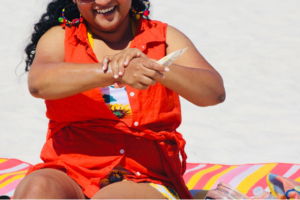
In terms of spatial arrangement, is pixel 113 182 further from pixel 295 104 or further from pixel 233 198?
pixel 295 104

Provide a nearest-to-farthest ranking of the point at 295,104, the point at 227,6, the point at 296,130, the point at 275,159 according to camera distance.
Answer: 1. the point at 275,159
2. the point at 296,130
3. the point at 295,104
4. the point at 227,6

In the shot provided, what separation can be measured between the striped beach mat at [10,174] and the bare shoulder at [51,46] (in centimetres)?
140

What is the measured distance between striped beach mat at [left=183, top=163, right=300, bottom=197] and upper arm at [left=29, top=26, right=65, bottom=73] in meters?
1.62

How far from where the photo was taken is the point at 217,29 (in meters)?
7.81

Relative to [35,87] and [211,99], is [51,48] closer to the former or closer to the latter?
[35,87]

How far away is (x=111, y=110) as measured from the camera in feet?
7.17

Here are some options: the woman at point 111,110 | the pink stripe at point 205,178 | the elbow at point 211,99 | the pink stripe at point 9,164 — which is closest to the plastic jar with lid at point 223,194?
the woman at point 111,110

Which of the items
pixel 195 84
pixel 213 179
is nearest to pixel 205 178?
pixel 213 179

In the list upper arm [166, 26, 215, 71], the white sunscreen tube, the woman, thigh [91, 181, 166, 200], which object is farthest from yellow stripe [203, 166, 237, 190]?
the white sunscreen tube

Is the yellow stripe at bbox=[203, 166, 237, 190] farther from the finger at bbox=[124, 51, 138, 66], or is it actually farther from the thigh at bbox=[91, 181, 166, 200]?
the finger at bbox=[124, 51, 138, 66]

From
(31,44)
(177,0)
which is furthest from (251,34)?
(31,44)

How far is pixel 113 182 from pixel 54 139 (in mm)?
426

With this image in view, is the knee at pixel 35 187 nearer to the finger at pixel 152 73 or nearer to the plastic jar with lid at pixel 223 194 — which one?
the finger at pixel 152 73

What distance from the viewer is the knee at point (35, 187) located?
72.1 inches
